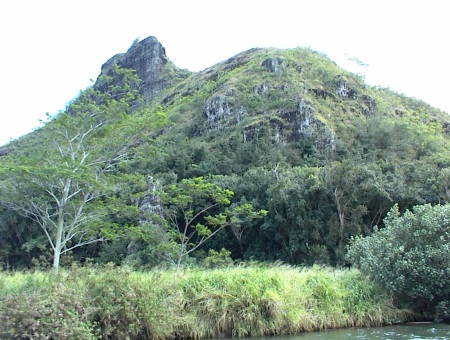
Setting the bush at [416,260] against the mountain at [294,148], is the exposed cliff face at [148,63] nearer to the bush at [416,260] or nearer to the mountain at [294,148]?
the mountain at [294,148]

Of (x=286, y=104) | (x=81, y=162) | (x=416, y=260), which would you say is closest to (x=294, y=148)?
(x=286, y=104)

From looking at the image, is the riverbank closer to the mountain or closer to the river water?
the river water

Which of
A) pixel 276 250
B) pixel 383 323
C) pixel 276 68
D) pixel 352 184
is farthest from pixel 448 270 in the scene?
pixel 276 68

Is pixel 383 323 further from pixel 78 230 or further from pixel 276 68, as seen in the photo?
pixel 276 68

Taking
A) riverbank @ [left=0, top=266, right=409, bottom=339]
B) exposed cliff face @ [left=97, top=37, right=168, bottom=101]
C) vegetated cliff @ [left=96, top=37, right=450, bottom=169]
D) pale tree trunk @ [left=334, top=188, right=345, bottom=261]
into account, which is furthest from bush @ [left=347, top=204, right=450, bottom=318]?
exposed cliff face @ [left=97, top=37, right=168, bottom=101]

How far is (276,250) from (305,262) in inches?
161

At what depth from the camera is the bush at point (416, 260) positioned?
50.8ft

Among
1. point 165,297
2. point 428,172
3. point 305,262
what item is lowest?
point 305,262

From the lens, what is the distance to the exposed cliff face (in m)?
92.4

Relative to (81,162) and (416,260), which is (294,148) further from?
(416,260)

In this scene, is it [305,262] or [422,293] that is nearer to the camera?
[422,293]

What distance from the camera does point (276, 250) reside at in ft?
111

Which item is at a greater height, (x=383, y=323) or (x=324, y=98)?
(x=324, y=98)

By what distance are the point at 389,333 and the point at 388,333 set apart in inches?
1.1
